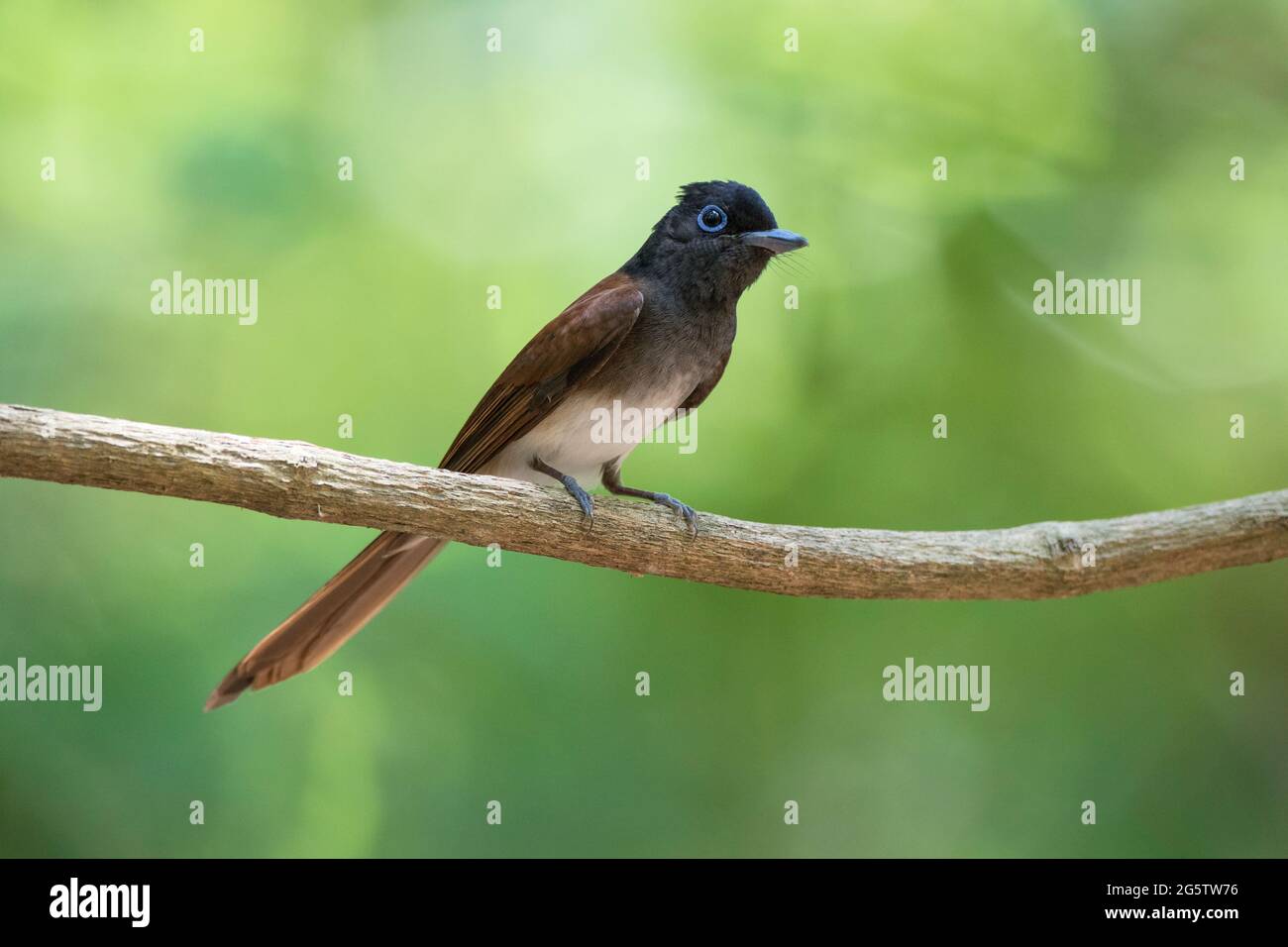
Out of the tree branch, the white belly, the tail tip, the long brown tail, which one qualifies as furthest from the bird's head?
the tail tip

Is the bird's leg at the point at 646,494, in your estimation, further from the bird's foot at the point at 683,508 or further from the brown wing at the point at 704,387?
the brown wing at the point at 704,387

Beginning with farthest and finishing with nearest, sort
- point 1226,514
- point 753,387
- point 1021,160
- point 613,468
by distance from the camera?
point 1021,160, point 753,387, point 613,468, point 1226,514

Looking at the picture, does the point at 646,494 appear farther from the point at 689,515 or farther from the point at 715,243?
the point at 715,243

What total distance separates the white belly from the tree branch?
1.26 feet

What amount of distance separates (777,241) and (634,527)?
1100mm

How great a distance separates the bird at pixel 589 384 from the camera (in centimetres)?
321

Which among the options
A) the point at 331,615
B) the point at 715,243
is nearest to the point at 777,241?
the point at 715,243

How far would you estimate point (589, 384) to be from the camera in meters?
3.38

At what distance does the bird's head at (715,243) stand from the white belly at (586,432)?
1.10 ft

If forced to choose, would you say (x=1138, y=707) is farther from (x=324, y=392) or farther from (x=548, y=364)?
(x=324, y=392)

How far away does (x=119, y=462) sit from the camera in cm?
250

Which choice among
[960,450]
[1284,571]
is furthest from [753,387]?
[1284,571]

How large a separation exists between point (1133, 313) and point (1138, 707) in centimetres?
180

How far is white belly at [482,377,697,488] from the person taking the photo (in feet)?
11.1
